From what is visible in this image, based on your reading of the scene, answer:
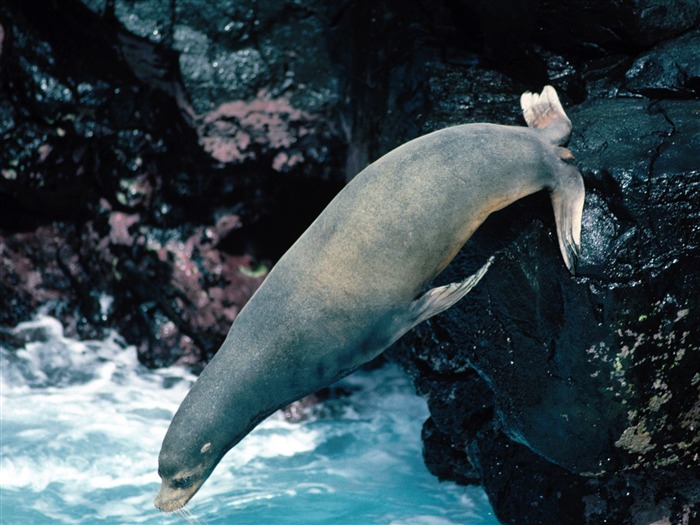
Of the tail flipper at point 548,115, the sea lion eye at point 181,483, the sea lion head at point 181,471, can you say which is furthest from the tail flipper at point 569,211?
the sea lion eye at point 181,483

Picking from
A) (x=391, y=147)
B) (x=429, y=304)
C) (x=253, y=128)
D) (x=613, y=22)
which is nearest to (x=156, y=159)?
(x=253, y=128)

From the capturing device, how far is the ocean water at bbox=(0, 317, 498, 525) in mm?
4879

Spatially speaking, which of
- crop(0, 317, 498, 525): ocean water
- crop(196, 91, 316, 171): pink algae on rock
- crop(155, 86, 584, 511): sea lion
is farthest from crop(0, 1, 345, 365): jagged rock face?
crop(155, 86, 584, 511): sea lion

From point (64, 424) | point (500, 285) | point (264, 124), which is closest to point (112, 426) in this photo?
point (64, 424)

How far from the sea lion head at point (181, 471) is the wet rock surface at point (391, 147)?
1489 mm

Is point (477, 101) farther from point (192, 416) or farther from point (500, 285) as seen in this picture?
point (192, 416)

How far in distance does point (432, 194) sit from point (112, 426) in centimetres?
331

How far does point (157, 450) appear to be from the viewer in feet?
17.9

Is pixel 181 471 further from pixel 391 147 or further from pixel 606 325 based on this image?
pixel 391 147

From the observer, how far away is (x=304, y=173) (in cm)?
587

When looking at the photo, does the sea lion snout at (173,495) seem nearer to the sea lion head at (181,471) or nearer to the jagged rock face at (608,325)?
the sea lion head at (181,471)

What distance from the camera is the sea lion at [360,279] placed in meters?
3.48

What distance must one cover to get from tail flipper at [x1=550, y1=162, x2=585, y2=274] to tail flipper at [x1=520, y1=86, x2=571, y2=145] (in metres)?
0.18

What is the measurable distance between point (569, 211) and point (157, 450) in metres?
3.31
